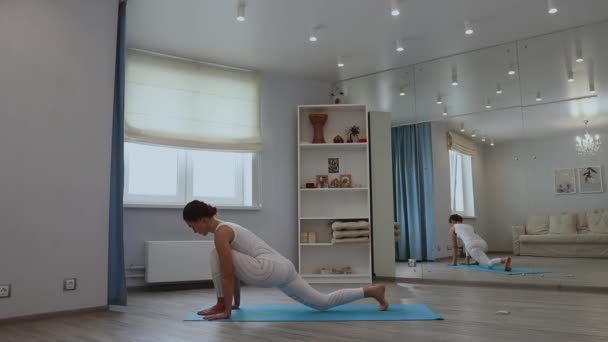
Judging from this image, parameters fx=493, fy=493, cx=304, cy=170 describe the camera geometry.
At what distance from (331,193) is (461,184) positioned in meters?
1.57

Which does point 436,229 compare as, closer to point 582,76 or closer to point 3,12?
point 582,76

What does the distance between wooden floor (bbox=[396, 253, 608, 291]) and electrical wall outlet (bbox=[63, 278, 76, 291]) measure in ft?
12.3

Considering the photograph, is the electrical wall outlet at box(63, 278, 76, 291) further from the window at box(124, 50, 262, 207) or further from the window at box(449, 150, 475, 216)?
the window at box(449, 150, 475, 216)

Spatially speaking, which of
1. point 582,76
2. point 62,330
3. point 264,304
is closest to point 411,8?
point 582,76

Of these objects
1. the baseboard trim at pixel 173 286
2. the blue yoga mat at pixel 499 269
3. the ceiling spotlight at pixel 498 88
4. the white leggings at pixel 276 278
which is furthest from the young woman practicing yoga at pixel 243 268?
the ceiling spotlight at pixel 498 88

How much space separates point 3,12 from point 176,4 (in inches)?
55.9

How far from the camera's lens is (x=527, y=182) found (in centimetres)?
521

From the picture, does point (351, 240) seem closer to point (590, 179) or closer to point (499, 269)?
point (499, 269)

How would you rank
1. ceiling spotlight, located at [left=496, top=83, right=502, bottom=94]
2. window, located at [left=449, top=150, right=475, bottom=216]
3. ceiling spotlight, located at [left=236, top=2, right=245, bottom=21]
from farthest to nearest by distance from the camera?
window, located at [left=449, top=150, right=475, bottom=216]
ceiling spotlight, located at [left=496, top=83, right=502, bottom=94]
ceiling spotlight, located at [left=236, top=2, right=245, bottom=21]

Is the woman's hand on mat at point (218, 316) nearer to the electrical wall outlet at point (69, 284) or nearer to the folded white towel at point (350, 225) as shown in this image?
the electrical wall outlet at point (69, 284)

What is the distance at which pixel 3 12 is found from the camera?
3.47 m

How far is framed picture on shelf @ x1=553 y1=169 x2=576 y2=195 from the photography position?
4.92 metres

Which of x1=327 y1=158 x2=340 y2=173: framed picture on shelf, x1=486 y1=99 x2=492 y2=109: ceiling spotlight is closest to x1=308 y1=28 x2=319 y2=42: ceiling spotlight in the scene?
x1=327 y1=158 x2=340 y2=173: framed picture on shelf

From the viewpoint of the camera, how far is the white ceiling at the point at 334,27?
175 inches
